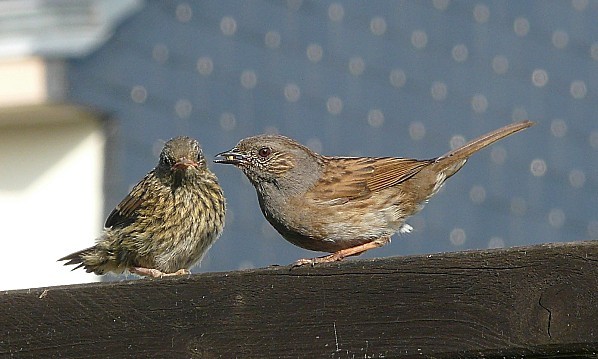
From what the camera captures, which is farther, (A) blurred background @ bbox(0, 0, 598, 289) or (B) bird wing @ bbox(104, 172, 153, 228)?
(A) blurred background @ bbox(0, 0, 598, 289)

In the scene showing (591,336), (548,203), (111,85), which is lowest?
(591,336)

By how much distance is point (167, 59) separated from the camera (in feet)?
32.5

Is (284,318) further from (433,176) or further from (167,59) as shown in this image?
(167,59)

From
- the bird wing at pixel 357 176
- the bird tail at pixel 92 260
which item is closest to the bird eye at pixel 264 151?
the bird wing at pixel 357 176

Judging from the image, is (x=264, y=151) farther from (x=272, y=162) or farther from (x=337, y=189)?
(x=337, y=189)

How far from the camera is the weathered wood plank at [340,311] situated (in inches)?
115

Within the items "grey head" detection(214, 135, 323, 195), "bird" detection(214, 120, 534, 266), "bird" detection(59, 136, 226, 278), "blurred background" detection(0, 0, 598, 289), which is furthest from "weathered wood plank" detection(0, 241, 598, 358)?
"blurred background" detection(0, 0, 598, 289)

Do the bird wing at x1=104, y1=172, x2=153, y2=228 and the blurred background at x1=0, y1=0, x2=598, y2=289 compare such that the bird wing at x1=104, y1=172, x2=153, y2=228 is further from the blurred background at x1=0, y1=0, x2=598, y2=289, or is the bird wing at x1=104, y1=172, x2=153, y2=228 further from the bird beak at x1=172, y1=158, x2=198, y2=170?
the blurred background at x1=0, y1=0, x2=598, y2=289

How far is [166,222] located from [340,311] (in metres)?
3.01

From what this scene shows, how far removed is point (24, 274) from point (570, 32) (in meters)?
5.91

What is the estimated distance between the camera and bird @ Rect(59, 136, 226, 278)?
19.8ft

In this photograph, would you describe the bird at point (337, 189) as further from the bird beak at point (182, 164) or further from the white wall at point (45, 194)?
the white wall at point (45, 194)

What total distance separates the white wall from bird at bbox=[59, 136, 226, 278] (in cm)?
319

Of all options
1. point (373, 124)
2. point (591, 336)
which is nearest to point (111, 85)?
point (373, 124)
